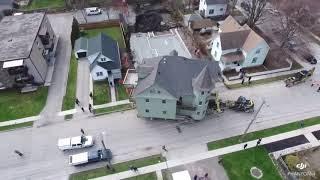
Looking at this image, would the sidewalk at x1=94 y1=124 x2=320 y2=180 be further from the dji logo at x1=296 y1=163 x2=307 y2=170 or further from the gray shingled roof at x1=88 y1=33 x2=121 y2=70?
the gray shingled roof at x1=88 y1=33 x2=121 y2=70

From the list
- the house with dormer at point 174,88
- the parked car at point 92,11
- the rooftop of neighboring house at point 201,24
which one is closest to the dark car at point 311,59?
the rooftop of neighboring house at point 201,24

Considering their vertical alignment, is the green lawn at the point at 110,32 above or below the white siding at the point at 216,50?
above

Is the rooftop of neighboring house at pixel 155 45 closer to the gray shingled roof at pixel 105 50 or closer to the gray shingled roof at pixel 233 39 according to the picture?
the gray shingled roof at pixel 105 50

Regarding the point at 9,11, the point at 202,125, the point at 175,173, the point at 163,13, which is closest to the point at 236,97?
the point at 202,125

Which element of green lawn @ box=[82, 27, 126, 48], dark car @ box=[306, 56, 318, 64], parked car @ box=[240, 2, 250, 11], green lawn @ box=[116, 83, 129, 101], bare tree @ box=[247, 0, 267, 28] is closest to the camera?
green lawn @ box=[116, 83, 129, 101]

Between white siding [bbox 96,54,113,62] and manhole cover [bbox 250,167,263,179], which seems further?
white siding [bbox 96,54,113,62]

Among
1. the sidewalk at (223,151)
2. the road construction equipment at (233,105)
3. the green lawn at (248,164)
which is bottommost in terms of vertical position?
the green lawn at (248,164)

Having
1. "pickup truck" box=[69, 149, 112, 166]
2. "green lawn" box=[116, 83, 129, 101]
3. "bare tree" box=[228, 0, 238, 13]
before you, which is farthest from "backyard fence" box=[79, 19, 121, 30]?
"pickup truck" box=[69, 149, 112, 166]

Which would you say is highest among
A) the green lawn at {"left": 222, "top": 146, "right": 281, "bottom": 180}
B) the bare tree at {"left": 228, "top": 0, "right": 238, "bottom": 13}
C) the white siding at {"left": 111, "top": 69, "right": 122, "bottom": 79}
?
the bare tree at {"left": 228, "top": 0, "right": 238, "bottom": 13}
